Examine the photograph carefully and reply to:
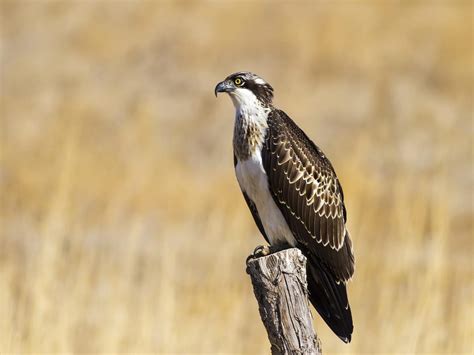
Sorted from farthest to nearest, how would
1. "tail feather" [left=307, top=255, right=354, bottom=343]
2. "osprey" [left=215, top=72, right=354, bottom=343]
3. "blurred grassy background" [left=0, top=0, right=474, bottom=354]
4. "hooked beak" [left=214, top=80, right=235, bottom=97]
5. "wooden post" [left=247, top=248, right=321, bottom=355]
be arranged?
1. "blurred grassy background" [left=0, top=0, right=474, bottom=354]
2. "hooked beak" [left=214, top=80, right=235, bottom=97]
3. "osprey" [left=215, top=72, right=354, bottom=343]
4. "tail feather" [left=307, top=255, right=354, bottom=343]
5. "wooden post" [left=247, top=248, right=321, bottom=355]

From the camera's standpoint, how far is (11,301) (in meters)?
9.07

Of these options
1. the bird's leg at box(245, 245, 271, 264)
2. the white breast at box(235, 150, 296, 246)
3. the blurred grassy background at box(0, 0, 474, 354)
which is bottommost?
the bird's leg at box(245, 245, 271, 264)

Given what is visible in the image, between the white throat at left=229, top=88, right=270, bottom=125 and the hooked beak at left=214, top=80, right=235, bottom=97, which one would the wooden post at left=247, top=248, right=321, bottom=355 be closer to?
the white throat at left=229, top=88, right=270, bottom=125

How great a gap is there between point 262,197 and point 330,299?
0.91 meters

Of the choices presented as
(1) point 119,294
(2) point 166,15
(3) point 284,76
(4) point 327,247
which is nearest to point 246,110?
(4) point 327,247

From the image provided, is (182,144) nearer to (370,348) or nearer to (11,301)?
(370,348)

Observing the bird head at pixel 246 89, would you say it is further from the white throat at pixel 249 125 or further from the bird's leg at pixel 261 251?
the bird's leg at pixel 261 251

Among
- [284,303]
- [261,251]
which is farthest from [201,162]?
[284,303]

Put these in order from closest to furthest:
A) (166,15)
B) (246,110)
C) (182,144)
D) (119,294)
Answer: (246,110)
(119,294)
(182,144)
(166,15)

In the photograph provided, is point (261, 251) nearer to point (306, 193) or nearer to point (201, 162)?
point (306, 193)

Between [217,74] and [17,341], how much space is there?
554 inches

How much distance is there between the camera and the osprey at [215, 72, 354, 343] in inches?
311

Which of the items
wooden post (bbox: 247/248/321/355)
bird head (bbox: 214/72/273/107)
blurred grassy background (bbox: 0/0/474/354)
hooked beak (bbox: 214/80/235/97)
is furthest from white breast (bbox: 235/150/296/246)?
blurred grassy background (bbox: 0/0/474/354)

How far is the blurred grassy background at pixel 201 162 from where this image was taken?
32.5 feet
